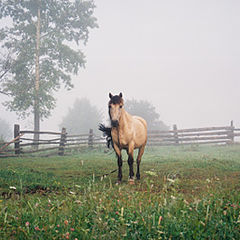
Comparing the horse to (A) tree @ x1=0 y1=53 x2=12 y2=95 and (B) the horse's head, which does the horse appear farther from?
(A) tree @ x1=0 y1=53 x2=12 y2=95

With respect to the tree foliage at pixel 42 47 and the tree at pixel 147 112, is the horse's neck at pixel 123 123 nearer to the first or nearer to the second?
the tree foliage at pixel 42 47

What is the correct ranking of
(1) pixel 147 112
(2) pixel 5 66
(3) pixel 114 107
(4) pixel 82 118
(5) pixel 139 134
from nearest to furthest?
1. (3) pixel 114 107
2. (5) pixel 139 134
3. (2) pixel 5 66
4. (1) pixel 147 112
5. (4) pixel 82 118

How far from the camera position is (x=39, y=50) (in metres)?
20.4

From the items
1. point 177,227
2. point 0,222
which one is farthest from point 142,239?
point 0,222

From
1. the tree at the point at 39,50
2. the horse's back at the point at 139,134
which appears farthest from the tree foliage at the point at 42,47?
the horse's back at the point at 139,134

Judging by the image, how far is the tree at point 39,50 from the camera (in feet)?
64.3

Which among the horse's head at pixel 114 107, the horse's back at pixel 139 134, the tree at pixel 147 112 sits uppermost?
the tree at pixel 147 112

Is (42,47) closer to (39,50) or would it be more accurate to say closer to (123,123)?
(39,50)

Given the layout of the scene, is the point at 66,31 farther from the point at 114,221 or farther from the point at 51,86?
the point at 114,221

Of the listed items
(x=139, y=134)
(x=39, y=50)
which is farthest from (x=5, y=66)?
(x=139, y=134)

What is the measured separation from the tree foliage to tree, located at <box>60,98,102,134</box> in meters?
17.8

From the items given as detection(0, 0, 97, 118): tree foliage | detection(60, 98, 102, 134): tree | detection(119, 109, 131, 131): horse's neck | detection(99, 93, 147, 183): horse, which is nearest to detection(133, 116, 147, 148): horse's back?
detection(99, 93, 147, 183): horse

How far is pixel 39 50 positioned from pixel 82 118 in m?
21.3

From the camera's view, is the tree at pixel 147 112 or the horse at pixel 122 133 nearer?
the horse at pixel 122 133
